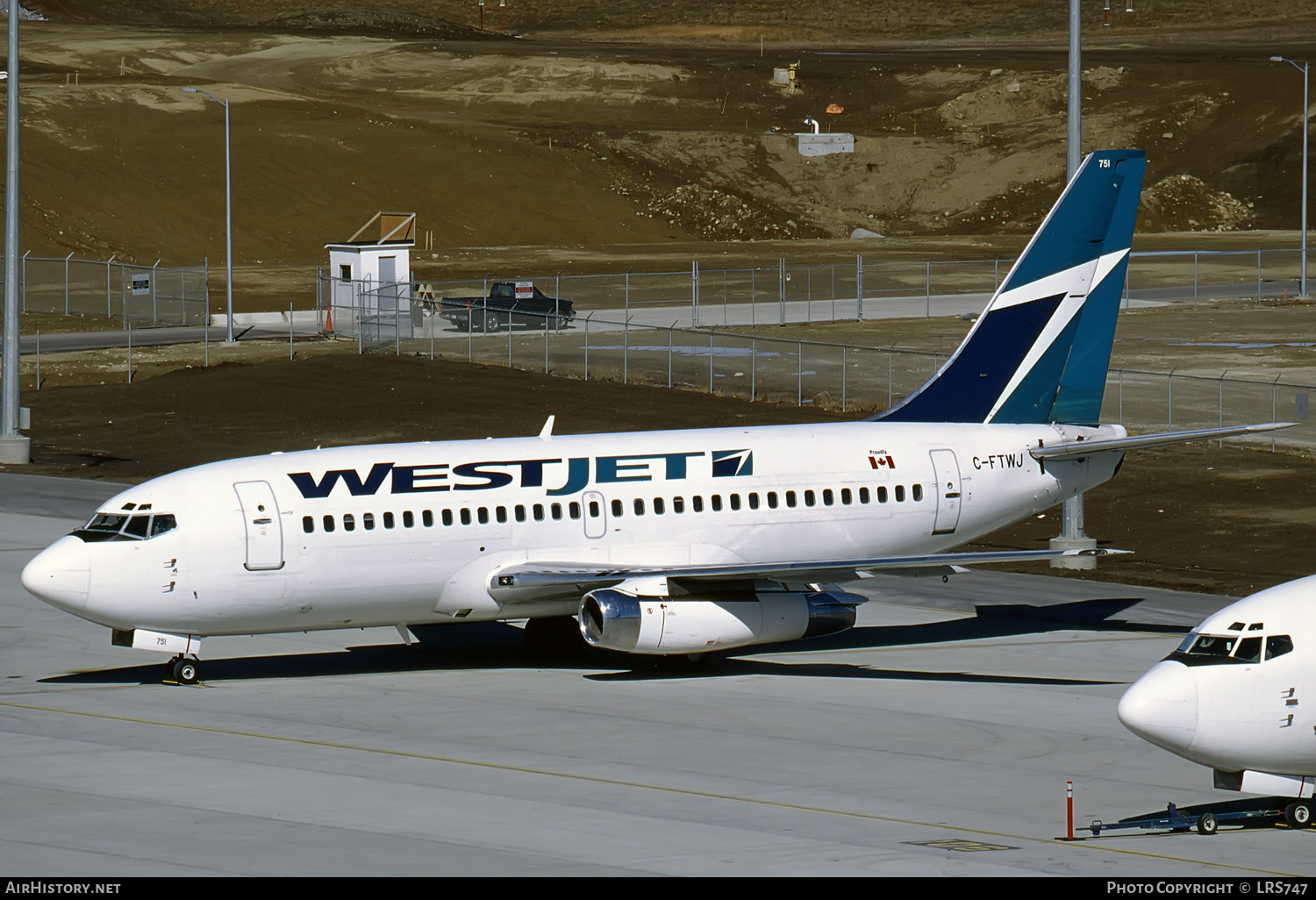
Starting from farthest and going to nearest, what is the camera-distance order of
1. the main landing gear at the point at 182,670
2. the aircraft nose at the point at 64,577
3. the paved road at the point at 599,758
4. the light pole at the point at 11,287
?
the light pole at the point at 11,287 < the main landing gear at the point at 182,670 < the aircraft nose at the point at 64,577 < the paved road at the point at 599,758

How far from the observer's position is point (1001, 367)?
39.7 meters

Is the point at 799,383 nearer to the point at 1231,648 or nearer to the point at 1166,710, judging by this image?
the point at 1231,648

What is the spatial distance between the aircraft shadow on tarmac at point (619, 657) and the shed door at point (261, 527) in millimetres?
2958

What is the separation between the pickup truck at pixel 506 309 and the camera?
3738 inches

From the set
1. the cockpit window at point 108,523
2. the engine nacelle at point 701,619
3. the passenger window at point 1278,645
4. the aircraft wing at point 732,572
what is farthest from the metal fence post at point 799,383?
the passenger window at point 1278,645

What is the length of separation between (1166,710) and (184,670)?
17606 mm

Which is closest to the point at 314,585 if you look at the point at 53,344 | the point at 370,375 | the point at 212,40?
the point at 370,375

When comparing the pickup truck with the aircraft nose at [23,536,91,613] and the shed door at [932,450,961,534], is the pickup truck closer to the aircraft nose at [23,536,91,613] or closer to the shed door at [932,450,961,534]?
the shed door at [932,450,961,534]

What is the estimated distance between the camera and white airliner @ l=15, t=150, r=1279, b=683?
33156 mm

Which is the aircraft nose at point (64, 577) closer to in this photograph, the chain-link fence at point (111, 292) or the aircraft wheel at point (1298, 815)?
the aircraft wheel at point (1298, 815)

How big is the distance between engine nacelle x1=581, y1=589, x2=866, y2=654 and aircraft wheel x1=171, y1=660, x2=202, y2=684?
266 inches

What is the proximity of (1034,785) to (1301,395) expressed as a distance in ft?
84.9

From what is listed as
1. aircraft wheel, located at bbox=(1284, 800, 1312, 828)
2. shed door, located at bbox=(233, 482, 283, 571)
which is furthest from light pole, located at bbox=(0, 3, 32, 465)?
aircraft wheel, located at bbox=(1284, 800, 1312, 828)

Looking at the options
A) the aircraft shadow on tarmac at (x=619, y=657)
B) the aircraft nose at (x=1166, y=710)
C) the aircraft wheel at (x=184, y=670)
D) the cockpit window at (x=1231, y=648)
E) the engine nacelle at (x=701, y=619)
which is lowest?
the aircraft shadow on tarmac at (x=619, y=657)
